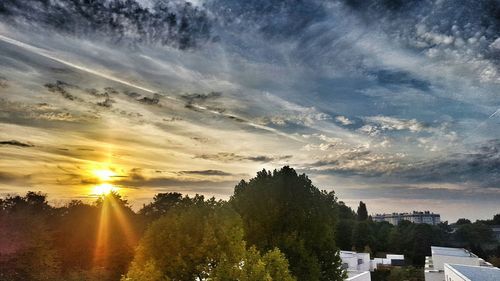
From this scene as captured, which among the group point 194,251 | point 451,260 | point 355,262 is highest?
point 451,260

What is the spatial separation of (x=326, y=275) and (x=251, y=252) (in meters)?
13.0

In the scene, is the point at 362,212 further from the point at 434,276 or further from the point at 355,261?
the point at 434,276

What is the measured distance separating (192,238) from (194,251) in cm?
73

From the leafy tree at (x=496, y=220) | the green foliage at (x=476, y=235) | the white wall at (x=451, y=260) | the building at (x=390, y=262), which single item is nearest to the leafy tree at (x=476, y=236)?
the green foliage at (x=476, y=235)

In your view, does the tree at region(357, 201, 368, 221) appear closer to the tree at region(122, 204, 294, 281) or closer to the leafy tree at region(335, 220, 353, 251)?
the leafy tree at region(335, 220, 353, 251)

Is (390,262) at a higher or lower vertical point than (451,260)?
lower

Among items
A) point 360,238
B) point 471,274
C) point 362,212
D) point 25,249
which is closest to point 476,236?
point 360,238

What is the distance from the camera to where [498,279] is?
137 feet

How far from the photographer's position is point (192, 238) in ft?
69.5

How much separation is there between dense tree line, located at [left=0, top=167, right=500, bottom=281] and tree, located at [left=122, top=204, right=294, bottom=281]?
0.17 ft

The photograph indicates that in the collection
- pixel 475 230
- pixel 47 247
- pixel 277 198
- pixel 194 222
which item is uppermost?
pixel 475 230

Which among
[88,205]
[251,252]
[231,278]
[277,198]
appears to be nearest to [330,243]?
[277,198]

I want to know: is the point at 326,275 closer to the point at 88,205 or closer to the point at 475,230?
the point at 88,205

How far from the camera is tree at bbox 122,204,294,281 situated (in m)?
20.3
